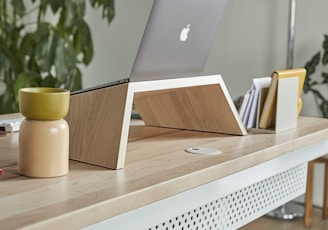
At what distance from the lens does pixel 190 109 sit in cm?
167

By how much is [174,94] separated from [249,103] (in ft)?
0.75

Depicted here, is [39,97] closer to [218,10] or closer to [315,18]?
[218,10]

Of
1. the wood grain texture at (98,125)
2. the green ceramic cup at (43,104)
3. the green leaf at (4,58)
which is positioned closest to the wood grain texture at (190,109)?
the wood grain texture at (98,125)

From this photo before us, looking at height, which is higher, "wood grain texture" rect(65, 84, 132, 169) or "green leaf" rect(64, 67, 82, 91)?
"wood grain texture" rect(65, 84, 132, 169)

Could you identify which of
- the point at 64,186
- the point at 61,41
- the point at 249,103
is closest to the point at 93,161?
the point at 64,186

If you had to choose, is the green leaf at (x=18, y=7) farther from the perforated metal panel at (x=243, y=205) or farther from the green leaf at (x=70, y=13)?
the perforated metal panel at (x=243, y=205)

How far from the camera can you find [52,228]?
832 mm

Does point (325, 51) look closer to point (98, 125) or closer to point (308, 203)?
point (308, 203)

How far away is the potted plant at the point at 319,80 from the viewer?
3457 millimetres

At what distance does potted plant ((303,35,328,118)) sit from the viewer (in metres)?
3.46

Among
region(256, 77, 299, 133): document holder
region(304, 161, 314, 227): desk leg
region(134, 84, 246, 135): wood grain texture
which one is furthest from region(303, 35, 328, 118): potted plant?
region(134, 84, 246, 135): wood grain texture

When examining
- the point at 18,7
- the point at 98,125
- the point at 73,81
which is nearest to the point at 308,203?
the point at 73,81

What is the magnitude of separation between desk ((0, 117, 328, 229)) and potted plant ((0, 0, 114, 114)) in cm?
176

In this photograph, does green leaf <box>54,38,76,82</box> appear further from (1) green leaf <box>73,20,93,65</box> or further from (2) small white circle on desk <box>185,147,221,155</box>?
(2) small white circle on desk <box>185,147,221,155</box>
